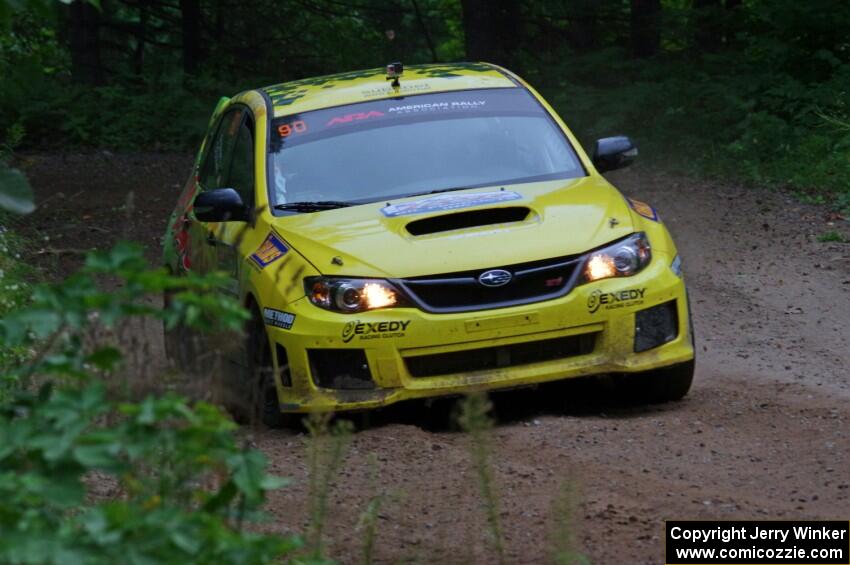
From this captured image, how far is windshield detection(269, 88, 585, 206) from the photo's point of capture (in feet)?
26.5

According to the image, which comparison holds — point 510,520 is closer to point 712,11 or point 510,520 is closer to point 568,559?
point 568,559

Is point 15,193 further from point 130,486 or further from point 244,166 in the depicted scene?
point 244,166

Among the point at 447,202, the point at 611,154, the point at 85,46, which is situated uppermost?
the point at 447,202

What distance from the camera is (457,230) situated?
24.0 ft

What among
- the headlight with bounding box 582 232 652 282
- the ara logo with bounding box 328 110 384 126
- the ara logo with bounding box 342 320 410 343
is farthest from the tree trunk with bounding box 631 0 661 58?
the ara logo with bounding box 342 320 410 343

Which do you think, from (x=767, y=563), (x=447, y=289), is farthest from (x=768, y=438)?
(x=767, y=563)

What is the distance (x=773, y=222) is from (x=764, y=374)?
17.9 ft

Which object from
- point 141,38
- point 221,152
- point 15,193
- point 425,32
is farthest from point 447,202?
point 141,38

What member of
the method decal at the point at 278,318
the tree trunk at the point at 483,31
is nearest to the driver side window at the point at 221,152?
the method decal at the point at 278,318

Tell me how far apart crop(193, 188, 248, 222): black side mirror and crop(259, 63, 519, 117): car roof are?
0.90m

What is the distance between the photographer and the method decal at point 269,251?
7.35 meters

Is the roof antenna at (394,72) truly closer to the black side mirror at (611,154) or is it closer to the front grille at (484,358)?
the black side mirror at (611,154)

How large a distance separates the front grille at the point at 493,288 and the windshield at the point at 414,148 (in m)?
1.07

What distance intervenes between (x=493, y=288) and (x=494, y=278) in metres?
0.06
